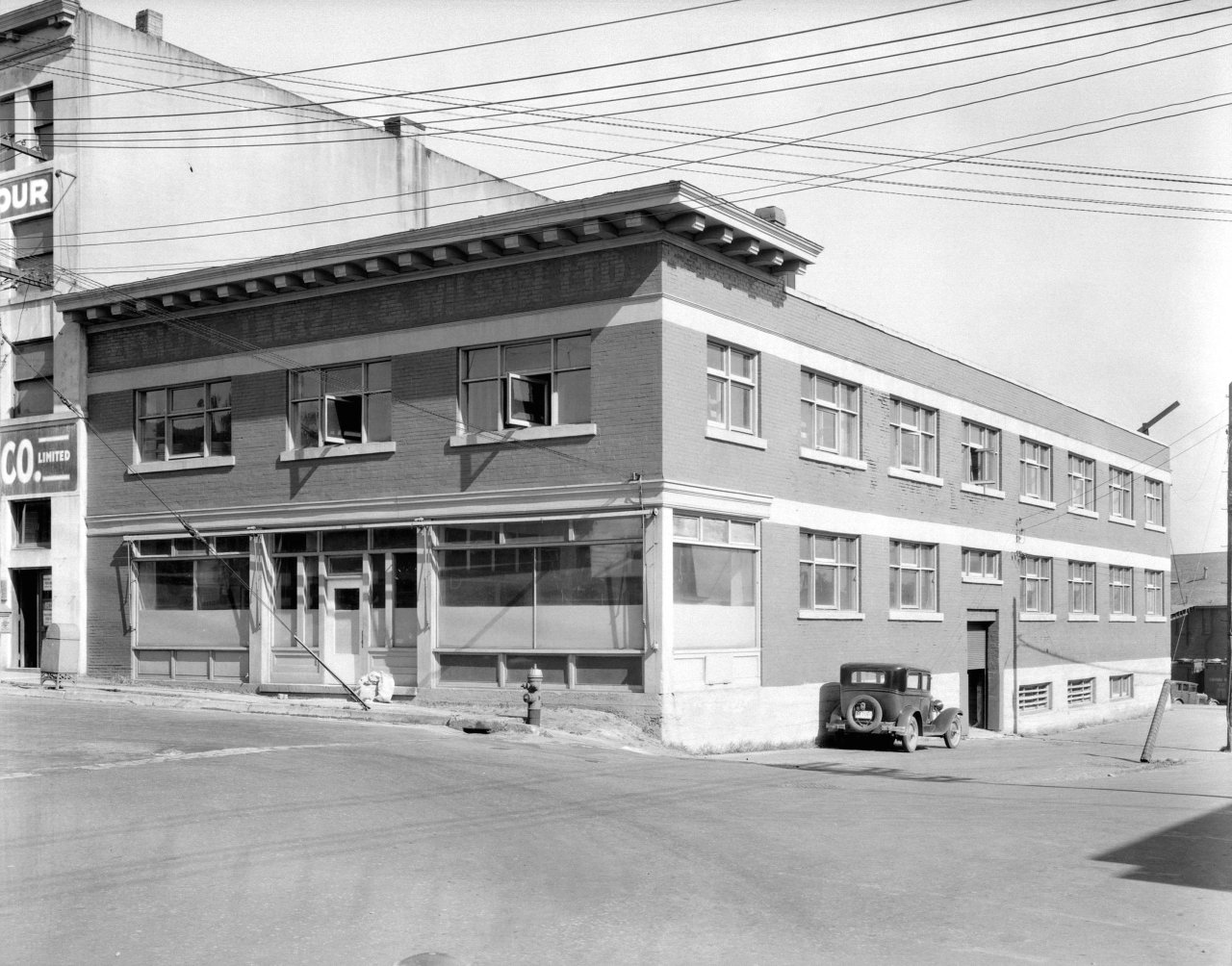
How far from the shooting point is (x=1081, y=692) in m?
41.9

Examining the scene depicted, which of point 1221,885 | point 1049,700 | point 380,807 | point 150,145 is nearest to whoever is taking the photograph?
point 1221,885

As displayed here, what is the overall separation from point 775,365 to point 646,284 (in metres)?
4.12

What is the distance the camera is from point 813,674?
26.3 m

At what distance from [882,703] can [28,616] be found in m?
19.7

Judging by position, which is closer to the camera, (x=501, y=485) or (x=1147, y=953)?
(x=1147, y=953)

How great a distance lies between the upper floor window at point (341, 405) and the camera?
84.3 ft

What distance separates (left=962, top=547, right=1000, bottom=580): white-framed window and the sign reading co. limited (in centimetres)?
2203

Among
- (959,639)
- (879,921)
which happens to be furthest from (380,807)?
(959,639)

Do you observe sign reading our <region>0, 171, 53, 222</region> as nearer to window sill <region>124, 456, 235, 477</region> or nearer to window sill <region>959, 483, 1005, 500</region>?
window sill <region>124, 456, 235, 477</region>

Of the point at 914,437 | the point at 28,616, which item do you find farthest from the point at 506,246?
the point at 28,616

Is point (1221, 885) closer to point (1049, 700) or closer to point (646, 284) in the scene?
point (646, 284)

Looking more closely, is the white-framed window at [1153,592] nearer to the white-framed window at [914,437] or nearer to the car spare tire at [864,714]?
the white-framed window at [914,437]

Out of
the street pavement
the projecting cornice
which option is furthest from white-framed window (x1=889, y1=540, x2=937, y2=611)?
the street pavement

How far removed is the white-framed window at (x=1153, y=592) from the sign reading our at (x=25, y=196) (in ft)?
126
